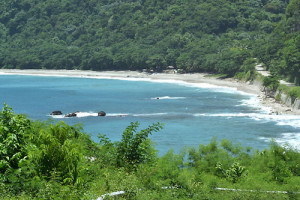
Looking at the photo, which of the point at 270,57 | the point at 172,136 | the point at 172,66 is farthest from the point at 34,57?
the point at 172,136

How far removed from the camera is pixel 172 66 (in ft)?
444

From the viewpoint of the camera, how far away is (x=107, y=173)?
1875cm

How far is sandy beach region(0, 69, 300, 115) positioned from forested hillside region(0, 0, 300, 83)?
128 inches

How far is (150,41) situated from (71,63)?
87.0 feet

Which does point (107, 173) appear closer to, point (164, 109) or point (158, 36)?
point (164, 109)

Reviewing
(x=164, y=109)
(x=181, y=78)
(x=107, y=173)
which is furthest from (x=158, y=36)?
(x=107, y=173)

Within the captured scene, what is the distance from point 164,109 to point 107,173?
58083 millimetres

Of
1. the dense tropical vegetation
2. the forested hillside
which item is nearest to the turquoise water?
the forested hillside

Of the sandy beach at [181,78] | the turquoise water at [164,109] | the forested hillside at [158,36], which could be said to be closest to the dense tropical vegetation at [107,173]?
the turquoise water at [164,109]

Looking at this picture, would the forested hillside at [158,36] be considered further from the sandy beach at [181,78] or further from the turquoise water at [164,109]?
the turquoise water at [164,109]

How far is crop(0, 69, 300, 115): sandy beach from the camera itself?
75250mm

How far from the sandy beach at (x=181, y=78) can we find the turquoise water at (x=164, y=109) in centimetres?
226

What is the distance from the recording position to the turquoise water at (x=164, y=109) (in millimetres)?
56125

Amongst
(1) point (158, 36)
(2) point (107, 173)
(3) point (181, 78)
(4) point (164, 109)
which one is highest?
(1) point (158, 36)
